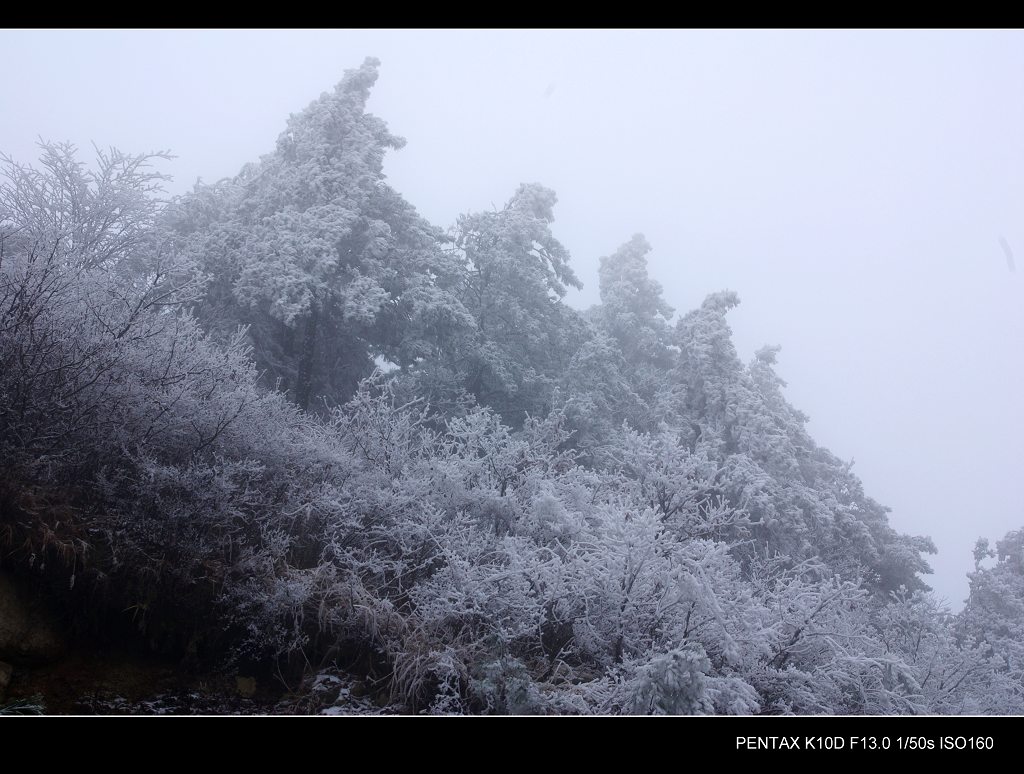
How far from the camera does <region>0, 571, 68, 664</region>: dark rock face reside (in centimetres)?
566

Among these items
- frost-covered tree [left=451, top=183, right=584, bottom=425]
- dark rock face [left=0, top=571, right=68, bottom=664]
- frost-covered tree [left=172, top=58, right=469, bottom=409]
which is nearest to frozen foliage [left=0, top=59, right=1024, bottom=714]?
frost-covered tree [left=172, top=58, right=469, bottom=409]

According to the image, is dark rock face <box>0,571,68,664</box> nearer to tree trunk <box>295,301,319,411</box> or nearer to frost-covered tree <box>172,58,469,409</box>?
frost-covered tree <box>172,58,469,409</box>

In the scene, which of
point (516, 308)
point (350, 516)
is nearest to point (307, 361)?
point (516, 308)

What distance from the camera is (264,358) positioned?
14.6 metres

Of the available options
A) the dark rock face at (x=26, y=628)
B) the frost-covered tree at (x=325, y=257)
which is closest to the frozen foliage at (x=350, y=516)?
the frost-covered tree at (x=325, y=257)

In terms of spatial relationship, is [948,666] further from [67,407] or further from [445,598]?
[67,407]

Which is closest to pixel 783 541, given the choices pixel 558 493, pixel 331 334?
pixel 558 493

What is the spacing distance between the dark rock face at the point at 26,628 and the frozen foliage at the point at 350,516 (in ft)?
0.90

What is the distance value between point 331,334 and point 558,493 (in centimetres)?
863

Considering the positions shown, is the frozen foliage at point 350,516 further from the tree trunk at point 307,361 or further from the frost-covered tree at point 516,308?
the frost-covered tree at point 516,308

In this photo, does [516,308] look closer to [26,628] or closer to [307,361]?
[307,361]

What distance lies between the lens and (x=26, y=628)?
228 inches

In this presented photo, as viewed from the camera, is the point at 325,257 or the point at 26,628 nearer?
the point at 26,628

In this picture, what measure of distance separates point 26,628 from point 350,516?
3484mm
